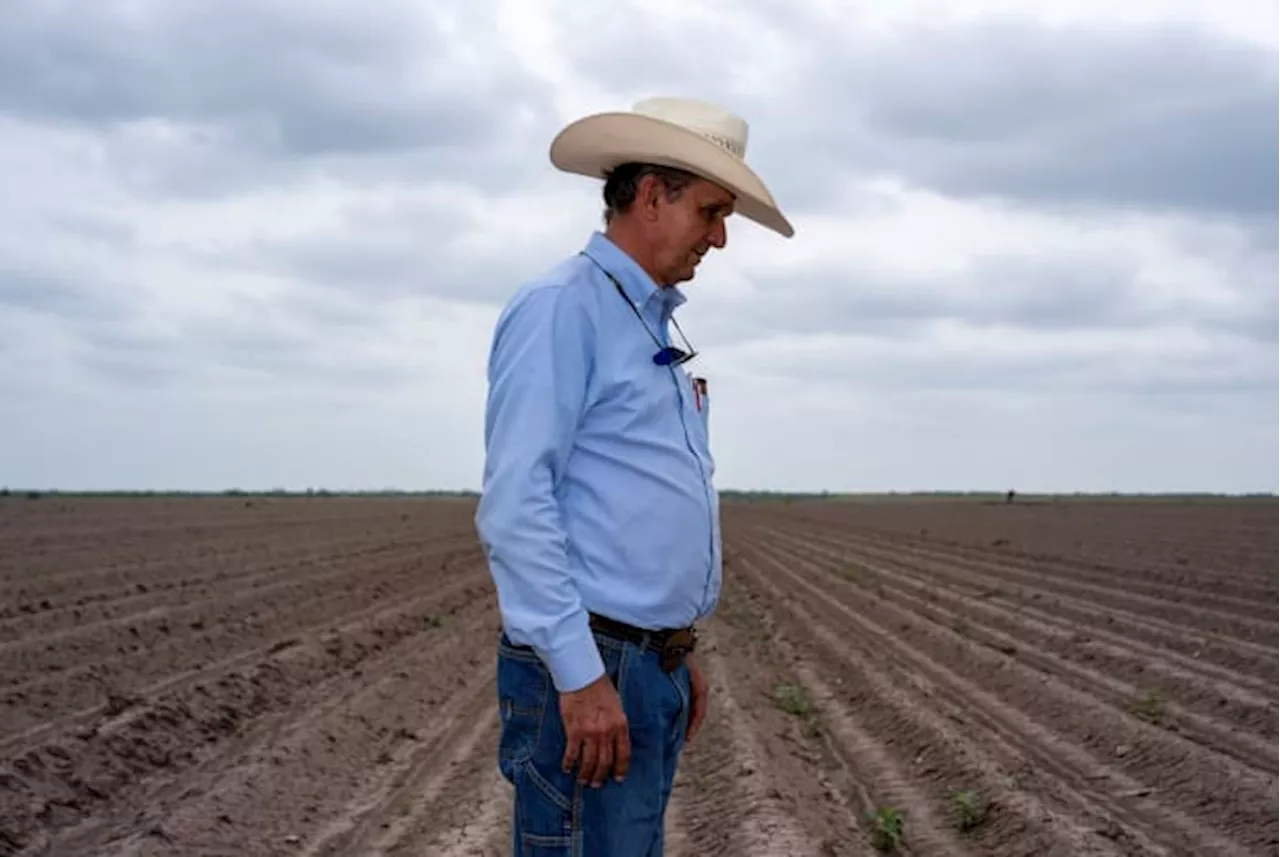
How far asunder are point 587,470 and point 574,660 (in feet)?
1.23

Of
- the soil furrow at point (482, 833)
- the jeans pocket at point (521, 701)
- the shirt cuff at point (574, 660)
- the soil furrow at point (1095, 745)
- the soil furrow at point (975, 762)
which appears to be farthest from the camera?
the soil furrow at point (1095, 745)

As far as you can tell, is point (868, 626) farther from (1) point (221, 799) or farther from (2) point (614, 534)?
(2) point (614, 534)

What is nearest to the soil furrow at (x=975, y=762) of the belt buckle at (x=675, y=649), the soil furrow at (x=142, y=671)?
the belt buckle at (x=675, y=649)

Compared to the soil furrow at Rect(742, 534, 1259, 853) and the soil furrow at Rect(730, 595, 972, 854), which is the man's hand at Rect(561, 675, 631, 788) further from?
the soil furrow at Rect(742, 534, 1259, 853)

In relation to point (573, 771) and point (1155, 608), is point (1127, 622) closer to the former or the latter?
point (1155, 608)

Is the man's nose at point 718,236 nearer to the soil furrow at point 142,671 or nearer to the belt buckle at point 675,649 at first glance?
the belt buckle at point 675,649

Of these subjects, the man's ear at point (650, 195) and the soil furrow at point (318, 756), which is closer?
the man's ear at point (650, 195)

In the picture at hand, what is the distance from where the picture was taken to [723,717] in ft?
34.1

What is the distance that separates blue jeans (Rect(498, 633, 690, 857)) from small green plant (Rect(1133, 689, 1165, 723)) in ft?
25.6

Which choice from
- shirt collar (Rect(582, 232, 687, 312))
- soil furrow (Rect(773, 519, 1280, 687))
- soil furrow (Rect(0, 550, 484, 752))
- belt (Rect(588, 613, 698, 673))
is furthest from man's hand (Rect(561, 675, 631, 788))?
soil furrow (Rect(773, 519, 1280, 687))

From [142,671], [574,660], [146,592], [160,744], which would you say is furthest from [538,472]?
[146,592]

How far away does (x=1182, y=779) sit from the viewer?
8461mm

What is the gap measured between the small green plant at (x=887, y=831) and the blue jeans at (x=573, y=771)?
454 cm

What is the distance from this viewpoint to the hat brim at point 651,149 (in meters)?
3.12
